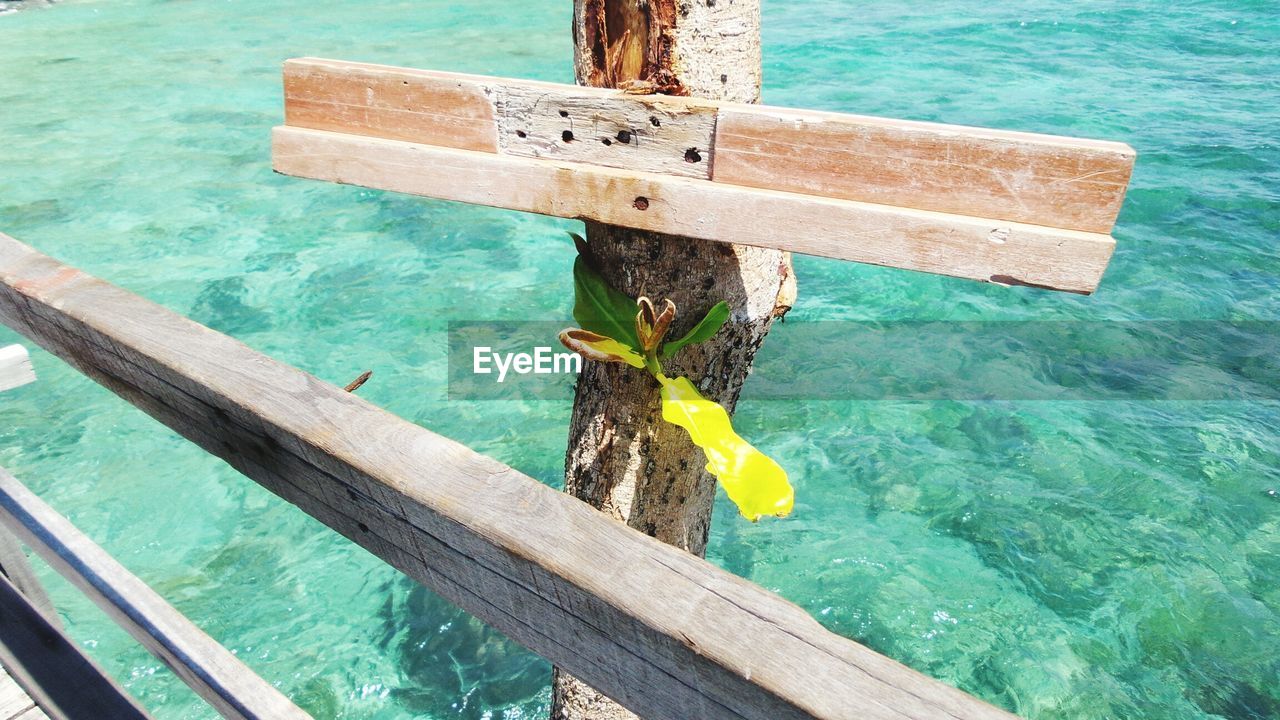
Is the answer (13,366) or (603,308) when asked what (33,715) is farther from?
(603,308)

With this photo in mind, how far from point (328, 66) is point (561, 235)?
6.21 metres

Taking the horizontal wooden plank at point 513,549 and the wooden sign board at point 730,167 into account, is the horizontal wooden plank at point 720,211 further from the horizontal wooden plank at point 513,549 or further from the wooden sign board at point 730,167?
the horizontal wooden plank at point 513,549

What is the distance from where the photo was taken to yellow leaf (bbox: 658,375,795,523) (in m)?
1.58

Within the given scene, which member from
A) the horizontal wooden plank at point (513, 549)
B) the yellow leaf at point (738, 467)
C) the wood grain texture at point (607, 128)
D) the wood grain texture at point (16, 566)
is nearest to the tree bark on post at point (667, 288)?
the wood grain texture at point (607, 128)

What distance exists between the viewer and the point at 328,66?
1562mm

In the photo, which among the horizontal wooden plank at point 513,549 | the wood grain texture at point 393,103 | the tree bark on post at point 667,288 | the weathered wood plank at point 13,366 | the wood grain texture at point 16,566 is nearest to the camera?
the horizontal wooden plank at point 513,549

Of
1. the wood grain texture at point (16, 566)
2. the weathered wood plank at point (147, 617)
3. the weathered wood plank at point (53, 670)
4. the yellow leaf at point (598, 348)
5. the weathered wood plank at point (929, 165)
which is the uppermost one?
the weathered wood plank at point (929, 165)

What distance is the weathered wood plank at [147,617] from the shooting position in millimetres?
1533

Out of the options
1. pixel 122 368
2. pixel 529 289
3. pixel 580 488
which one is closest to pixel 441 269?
pixel 529 289

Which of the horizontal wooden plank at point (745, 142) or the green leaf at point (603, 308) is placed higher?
the horizontal wooden plank at point (745, 142)

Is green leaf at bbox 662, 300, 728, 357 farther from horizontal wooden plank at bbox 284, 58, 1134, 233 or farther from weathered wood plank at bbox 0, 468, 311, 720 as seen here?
weathered wood plank at bbox 0, 468, 311, 720

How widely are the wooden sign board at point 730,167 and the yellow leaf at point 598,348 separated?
304mm

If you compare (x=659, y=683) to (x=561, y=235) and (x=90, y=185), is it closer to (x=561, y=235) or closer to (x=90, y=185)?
(x=561, y=235)

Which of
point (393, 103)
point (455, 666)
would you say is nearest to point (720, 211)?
point (393, 103)
